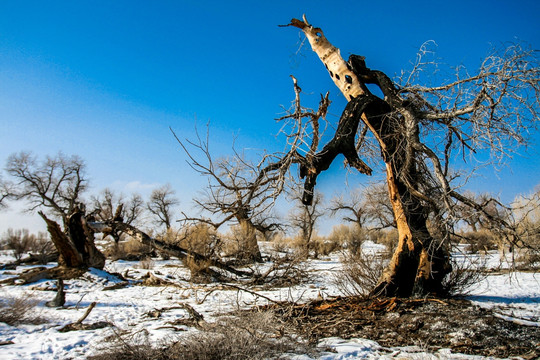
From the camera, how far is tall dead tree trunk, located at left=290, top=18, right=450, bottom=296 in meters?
5.02

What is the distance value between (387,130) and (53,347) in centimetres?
576

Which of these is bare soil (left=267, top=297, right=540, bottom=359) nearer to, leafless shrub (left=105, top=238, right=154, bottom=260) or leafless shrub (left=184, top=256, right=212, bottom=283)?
leafless shrub (left=184, top=256, right=212, bottom=283)

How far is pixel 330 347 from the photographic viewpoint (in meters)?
3.66

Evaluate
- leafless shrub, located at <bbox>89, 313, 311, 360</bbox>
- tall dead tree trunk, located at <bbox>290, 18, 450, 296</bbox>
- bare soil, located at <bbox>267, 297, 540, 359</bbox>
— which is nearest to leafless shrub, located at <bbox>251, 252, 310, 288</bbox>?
bare soil, located at <bbox>267, 297, 540, 359</bbox>

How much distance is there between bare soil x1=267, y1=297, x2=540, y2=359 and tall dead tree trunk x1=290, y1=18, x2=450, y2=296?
1.50ft

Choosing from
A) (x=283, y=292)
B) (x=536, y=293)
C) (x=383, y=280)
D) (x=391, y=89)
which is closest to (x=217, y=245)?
(x=283, y=292)

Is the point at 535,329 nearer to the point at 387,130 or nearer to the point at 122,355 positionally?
the point at 387,130

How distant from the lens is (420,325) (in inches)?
165

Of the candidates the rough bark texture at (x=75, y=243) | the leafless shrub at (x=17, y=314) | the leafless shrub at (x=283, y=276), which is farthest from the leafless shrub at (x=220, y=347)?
the rough bark texture at (x=75, y=243)

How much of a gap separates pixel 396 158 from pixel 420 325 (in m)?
2.63

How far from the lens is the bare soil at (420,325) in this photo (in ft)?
11.7

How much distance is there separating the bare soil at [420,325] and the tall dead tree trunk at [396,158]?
1.50ft

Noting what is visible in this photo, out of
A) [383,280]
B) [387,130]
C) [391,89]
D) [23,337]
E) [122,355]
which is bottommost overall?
[23,337]

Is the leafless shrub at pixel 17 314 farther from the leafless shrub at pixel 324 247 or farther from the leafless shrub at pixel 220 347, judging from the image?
the leafless shrub at pixel 324 247
